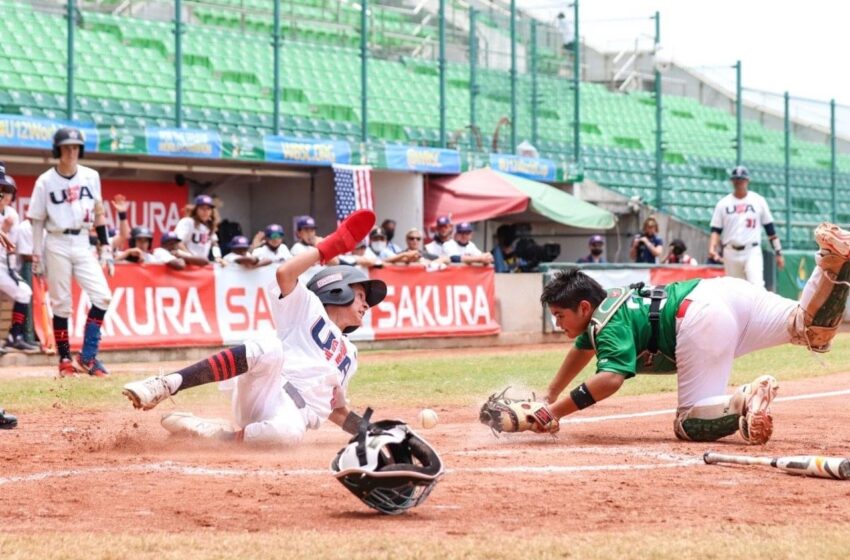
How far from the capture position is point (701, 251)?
1102 inches

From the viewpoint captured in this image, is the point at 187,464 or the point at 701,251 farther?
the point at 701,251

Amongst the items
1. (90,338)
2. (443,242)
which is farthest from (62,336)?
(443,242)

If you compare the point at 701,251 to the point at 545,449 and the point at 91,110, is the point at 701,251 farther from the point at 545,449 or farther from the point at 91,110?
the point at 545,449

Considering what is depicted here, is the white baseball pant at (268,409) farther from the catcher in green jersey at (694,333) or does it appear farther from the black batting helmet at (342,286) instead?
the catcher in green jersey at (694,333)

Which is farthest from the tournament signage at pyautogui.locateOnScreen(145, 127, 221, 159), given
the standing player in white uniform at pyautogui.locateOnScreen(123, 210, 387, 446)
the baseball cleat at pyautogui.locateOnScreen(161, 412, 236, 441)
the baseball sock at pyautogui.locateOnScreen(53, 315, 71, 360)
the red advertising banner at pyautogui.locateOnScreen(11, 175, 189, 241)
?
the standing player in white uniform at pyautogui.locateOnScreen(123, 210, 387, 446)

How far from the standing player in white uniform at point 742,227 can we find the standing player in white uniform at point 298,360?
12.0 meters

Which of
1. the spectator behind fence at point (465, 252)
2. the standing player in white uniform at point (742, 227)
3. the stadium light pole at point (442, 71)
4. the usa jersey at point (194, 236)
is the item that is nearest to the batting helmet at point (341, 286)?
the usa jersey at point (194, 236)

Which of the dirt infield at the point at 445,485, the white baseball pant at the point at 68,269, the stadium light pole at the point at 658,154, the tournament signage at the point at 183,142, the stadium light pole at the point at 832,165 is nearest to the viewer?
the dirt infield at the point at 445,485

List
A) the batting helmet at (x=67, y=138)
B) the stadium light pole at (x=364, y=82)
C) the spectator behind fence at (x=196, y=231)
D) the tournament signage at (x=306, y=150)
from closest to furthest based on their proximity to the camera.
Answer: the batting helmet at (x=67, y=138) < the spectator behind fence at (x=196, y=231) < the tournament signage at (x=306, y=150) < the stadium light pole at (x=364, y=82)

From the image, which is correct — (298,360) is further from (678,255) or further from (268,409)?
(678,255)

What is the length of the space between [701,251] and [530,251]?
6375 mm

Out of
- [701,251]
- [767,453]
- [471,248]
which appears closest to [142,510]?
[767,453]

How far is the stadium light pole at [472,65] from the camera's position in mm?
25625

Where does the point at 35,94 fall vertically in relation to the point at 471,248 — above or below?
above
